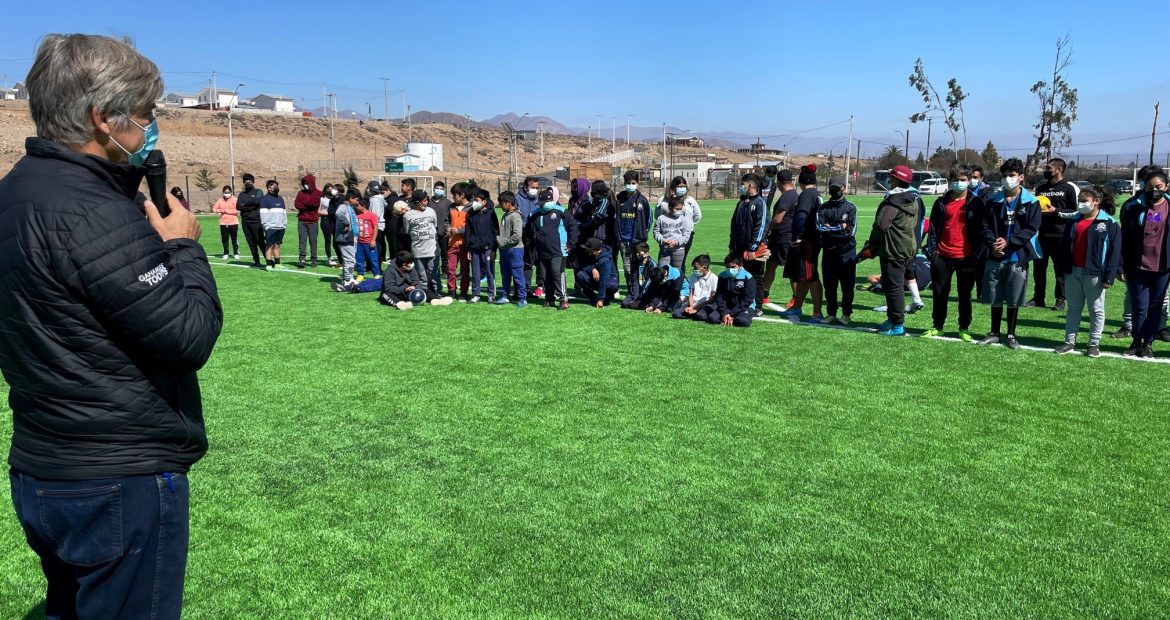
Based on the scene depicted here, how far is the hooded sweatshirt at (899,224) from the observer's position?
8492 mm

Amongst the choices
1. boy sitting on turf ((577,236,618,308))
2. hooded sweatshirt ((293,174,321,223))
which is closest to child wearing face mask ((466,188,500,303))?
boy sitting on turf ((577,236,618,308))

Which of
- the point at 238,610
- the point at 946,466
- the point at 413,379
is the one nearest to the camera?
the point at 238,610

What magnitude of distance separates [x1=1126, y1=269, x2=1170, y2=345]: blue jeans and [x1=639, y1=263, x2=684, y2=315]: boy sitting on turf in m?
5.05

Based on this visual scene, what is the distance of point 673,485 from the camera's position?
455 centimetres

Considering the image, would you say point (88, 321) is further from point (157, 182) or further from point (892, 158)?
point (892, 158)

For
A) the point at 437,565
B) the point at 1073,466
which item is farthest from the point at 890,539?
the point at 437,565

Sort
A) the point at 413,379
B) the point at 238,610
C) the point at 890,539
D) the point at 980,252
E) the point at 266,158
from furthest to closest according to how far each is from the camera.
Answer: the point at 266,158 → the point at 980,252 → the point at 413,379 → the point at 890,539 → the point at 238,610

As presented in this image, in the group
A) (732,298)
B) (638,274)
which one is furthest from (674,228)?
(732,298)

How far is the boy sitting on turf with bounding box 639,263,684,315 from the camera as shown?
1041 cm

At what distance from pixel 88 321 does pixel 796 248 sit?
9.34 metres

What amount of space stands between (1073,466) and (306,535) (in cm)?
467

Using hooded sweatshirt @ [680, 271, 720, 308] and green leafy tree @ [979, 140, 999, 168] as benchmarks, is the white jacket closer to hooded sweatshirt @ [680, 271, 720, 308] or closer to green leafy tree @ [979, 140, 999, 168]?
hooded sweatshirt @ [680, 271, 720, 308]

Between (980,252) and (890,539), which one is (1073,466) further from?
(980,252)

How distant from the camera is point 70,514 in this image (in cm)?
172
